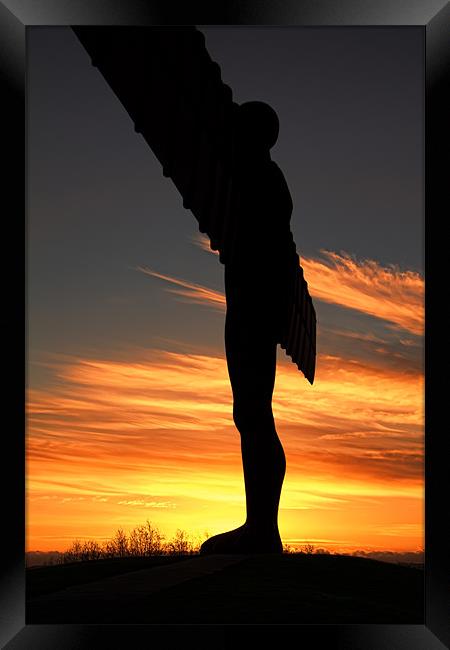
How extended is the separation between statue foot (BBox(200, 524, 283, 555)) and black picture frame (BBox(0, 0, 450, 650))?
112cm

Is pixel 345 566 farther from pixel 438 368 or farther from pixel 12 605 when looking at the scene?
pixel 12 605

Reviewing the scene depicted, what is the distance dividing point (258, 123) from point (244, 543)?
2410mm

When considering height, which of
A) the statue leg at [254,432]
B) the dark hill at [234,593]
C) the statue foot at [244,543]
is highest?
the statue leg at [254,432]

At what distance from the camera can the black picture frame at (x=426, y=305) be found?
4.24 metres

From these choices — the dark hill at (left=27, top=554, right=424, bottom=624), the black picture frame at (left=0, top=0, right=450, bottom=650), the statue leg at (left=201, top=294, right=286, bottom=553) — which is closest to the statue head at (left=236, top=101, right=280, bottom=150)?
the statue leg at (left=201, top=294, right=286, bottom=553)

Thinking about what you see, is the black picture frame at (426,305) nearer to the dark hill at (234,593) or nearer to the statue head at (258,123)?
the dark hill at (234,593)

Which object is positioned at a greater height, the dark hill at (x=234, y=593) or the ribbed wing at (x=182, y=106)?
the ribbed wing at (x=182, y=106)

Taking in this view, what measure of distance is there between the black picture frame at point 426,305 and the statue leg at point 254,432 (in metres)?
1.15

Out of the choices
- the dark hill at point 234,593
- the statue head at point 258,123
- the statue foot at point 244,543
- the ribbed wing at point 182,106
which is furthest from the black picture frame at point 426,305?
the statue head at point 258,123

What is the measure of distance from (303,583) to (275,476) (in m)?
0.84

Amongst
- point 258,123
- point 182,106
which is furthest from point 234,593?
point 258,123

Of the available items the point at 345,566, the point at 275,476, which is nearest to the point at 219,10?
the point at 275,476

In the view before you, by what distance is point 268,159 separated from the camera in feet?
19.4

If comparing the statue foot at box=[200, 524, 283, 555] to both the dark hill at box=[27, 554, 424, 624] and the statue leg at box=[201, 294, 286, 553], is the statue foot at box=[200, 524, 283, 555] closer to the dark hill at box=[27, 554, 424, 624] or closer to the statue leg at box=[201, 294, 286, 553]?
the statue leg at box=[201, 294, 286, 553]
